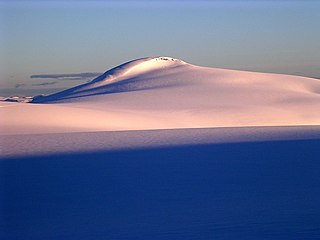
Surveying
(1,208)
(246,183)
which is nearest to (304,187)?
(246,183)

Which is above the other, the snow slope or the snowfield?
the snowfield

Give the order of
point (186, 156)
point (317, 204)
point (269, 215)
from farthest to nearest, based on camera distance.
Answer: point (186, 156) < point (317, 204) < point (269, 215)

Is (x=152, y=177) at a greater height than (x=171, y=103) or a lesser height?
greater

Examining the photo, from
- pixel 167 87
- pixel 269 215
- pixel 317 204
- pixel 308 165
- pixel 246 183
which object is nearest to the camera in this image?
pixel 269 215

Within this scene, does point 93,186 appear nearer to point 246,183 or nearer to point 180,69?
point 246,183

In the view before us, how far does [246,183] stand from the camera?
12453 mm

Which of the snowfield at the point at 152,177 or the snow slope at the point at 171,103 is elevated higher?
the snowfield at the point at 152,177

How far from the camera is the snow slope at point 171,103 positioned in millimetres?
31719

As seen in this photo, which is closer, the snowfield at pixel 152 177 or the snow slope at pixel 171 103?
the snowfield at pixel 152 177

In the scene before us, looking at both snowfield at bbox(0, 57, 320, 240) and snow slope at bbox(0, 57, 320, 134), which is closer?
snowfield at bbox(0, 57, 320, 240)

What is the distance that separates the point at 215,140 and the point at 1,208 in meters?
12.9

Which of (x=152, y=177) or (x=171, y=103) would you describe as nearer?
(x=152, y=177)

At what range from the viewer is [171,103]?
41125 millimetres

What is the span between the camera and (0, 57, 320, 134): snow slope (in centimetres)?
3172
